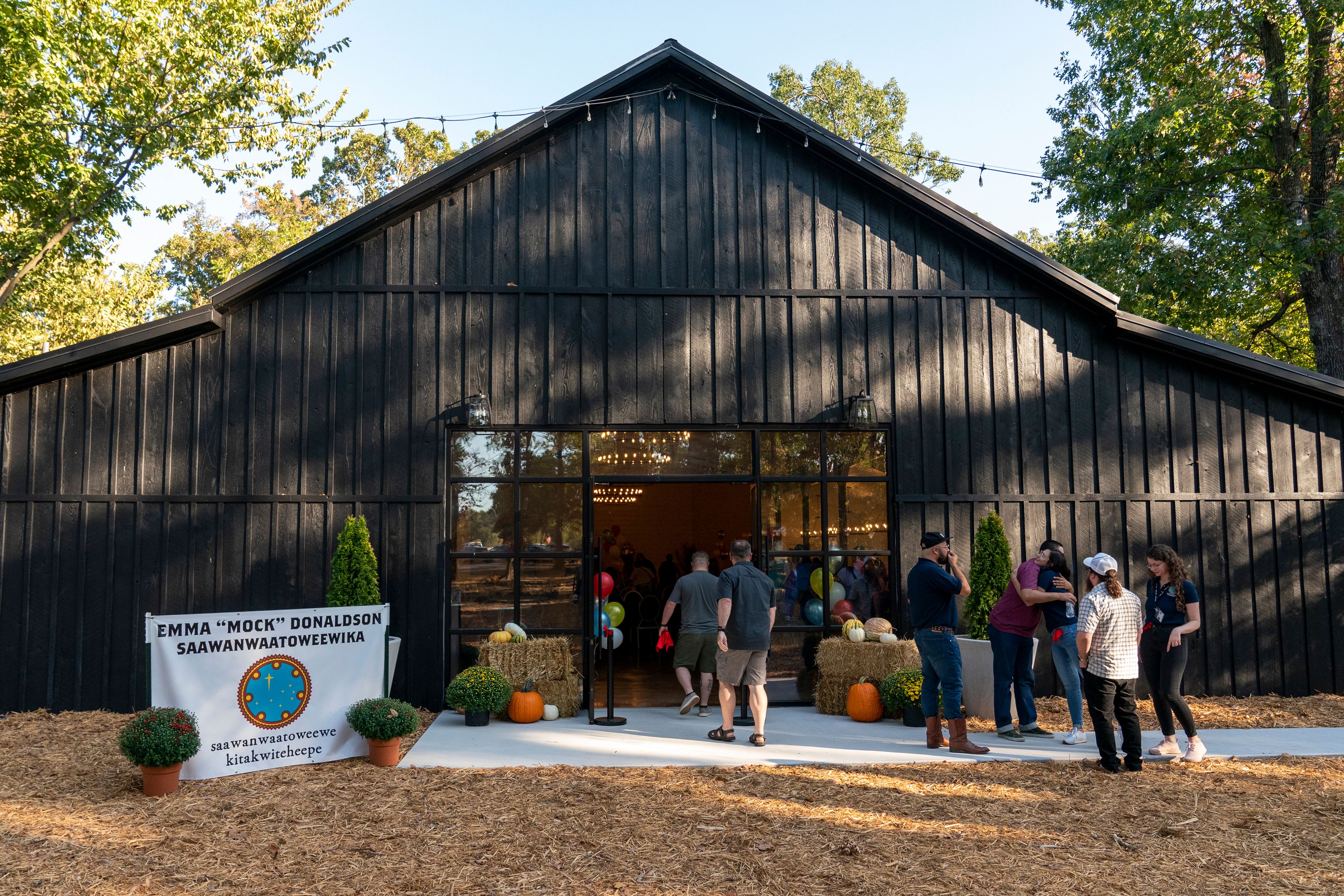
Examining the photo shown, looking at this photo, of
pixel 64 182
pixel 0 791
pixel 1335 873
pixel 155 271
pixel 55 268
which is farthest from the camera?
pixel 155 271

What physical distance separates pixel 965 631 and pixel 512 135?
713cm

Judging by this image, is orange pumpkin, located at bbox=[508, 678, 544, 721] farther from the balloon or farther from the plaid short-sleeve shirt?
the plaid short-sleeve shirt

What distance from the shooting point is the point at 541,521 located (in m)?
9.49

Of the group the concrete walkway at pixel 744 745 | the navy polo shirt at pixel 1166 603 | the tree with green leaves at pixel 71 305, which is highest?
the tree with green leaves at pixel 71 305

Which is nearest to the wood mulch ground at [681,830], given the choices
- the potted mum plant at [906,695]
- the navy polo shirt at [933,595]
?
the navy polo shirt at [933,595]

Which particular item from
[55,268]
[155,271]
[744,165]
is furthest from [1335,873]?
[155,271]

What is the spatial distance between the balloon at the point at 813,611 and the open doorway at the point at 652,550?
133 cm

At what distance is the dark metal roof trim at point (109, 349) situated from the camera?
8820mm

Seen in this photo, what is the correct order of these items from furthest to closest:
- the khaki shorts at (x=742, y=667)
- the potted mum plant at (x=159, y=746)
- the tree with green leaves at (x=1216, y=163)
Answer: the tree with green leaves at (x=1216, y=163) < the khaki shorts at (x=742, y=667) < the potted mum plant at (x=159, y=746)

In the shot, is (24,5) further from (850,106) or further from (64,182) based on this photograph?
(850,106)

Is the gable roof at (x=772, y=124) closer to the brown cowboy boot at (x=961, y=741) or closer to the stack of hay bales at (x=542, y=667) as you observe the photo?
the stack of hay bales at (x=542, y=667)

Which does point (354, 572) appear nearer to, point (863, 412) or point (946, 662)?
point (863, 412)

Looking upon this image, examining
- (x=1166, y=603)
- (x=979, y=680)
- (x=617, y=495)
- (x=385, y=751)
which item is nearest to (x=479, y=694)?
(x=385, y=751)

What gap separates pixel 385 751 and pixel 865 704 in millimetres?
4421
